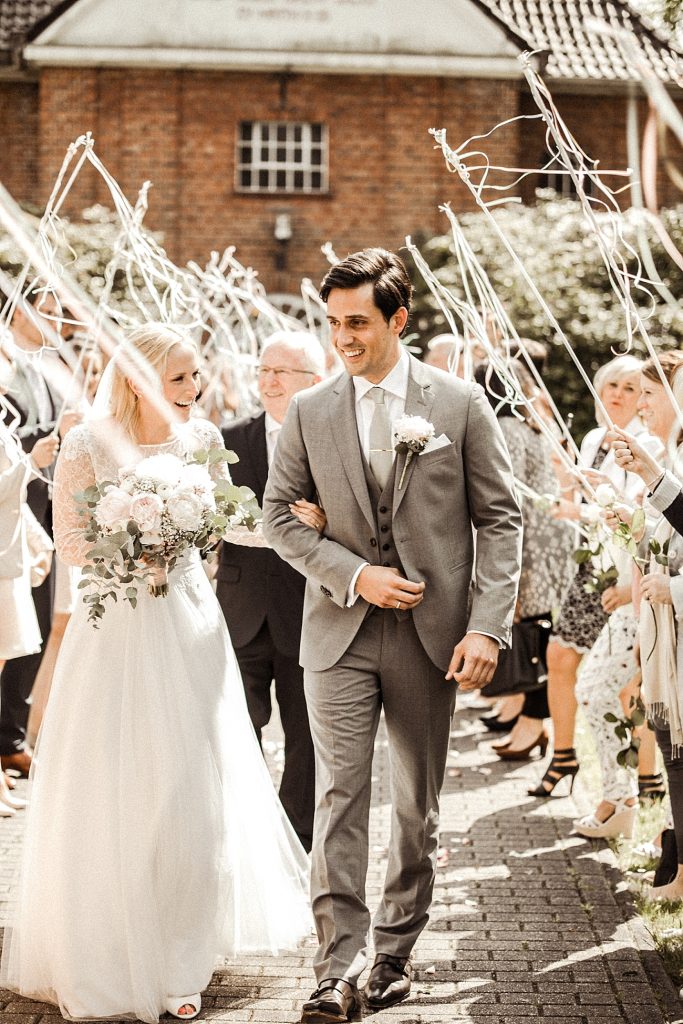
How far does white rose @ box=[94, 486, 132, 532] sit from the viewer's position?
471 centimetres

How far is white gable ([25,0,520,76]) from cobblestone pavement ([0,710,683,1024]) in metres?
16.4

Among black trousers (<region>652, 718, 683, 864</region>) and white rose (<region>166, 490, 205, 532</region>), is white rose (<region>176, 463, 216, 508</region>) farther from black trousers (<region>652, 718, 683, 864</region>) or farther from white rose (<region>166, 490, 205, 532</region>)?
black trousers (<region>652, 718, 683, 864</region>)

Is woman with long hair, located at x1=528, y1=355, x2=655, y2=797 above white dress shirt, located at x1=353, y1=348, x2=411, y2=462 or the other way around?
the other way around

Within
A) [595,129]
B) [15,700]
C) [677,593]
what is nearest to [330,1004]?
[677,593]

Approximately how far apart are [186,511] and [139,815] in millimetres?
1019

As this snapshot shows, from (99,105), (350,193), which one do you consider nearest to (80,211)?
(99,105)

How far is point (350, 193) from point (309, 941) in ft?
59.4

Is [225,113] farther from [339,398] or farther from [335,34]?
[339,398]

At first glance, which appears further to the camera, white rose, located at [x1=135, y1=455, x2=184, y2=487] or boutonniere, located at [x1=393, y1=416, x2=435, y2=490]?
white rose, located at [x1=135, y1=455, x2=184, y2=487]

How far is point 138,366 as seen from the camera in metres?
5.00

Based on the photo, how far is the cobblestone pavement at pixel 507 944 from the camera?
4.57 meters

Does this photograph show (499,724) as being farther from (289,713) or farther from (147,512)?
(147,512)

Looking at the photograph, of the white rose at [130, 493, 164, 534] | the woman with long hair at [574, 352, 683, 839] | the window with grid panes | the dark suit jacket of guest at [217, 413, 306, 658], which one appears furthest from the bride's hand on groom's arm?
the window with grid panes

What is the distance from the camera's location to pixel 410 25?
71.1 feet
